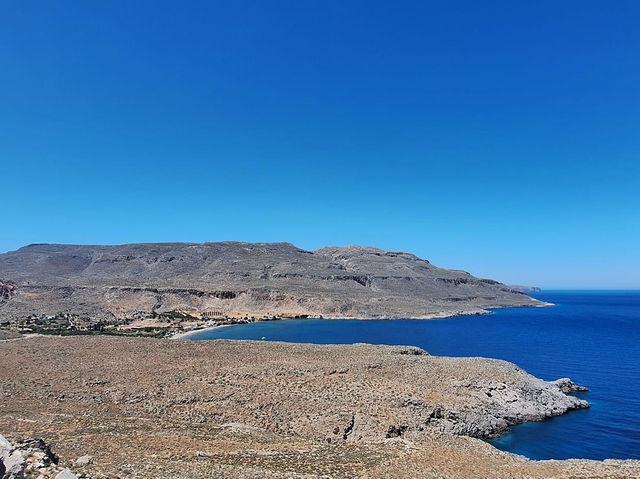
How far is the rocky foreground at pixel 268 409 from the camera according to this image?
22.6m

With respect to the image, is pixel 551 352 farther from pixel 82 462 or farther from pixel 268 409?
pixel 82 462

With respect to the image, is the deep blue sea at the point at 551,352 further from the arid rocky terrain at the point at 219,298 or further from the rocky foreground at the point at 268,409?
the arid rocky terrain at the point at 219,298

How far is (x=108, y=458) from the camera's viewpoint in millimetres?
20500

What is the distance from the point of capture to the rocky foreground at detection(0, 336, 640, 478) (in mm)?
22609

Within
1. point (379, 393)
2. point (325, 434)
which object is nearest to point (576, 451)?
point (379, 393)

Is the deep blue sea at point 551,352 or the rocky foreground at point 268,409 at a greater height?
the rocky foreground at point 268,409

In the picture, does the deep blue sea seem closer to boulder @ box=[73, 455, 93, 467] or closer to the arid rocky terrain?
the arid rocky terrain

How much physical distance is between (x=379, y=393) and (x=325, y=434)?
27.2ft

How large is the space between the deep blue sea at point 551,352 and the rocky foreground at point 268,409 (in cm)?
310

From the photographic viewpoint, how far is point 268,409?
1314 inches

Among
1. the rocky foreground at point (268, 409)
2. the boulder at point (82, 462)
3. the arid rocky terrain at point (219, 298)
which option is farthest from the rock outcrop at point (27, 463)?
the arid rocky terrain at point (219, 298)

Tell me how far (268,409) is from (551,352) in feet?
216

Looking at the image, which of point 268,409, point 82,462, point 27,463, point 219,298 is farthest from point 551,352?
point 219,298

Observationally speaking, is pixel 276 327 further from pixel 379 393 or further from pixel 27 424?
pixel 27 424
